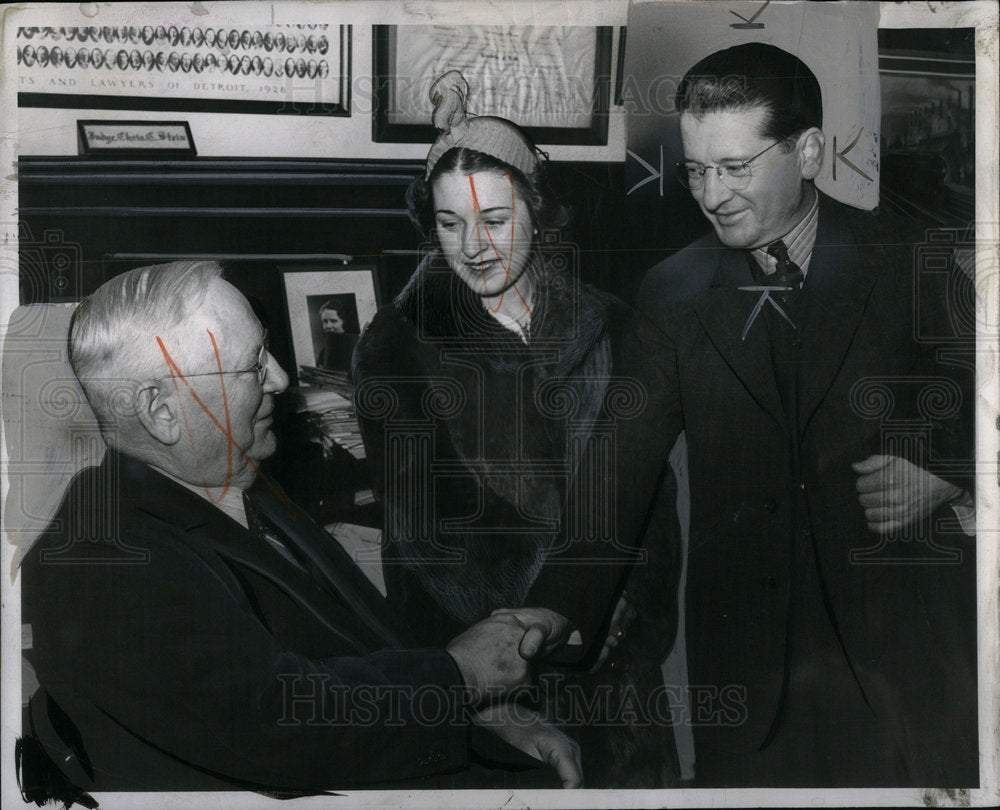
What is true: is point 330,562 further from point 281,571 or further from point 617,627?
point 617,627

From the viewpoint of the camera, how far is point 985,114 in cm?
193

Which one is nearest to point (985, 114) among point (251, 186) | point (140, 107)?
point (251, 186)

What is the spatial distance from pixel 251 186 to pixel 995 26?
5.69 feet

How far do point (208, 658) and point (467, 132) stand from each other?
4.23 feet

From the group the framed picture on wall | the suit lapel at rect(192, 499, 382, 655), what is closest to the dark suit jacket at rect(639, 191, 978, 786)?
the framed picture on wall

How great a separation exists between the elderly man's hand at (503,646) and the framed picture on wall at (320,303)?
654 mm

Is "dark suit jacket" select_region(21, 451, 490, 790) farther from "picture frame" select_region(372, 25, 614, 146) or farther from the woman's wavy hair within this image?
"picture frame" select_region(372, 25, 614, 146)

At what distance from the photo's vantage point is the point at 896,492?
1.90 meters

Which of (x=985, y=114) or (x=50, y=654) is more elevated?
(x=985, y=114)

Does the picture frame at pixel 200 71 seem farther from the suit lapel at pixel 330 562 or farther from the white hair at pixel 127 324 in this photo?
the suit lapel at pixel 330 562

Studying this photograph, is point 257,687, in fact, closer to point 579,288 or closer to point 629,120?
point 579,288

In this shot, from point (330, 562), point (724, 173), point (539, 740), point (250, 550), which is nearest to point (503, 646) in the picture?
point (539, 740)

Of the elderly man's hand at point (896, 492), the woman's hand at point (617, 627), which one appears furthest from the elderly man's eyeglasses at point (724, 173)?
the woman's hand at point (617, 627)

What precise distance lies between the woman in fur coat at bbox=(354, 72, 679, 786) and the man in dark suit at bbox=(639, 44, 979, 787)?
150 mm
